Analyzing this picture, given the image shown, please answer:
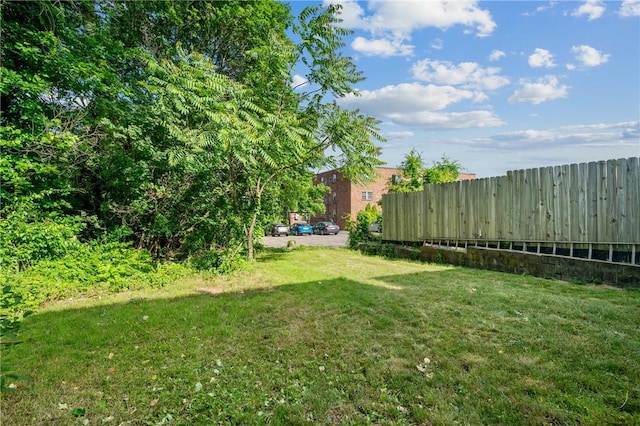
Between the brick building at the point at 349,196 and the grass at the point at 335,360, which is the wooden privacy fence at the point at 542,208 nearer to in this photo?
the grass at the point at 335,360

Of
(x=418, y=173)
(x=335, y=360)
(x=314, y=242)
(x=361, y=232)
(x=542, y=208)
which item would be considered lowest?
(x=314, y=242)

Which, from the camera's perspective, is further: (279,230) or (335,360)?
(279,230)

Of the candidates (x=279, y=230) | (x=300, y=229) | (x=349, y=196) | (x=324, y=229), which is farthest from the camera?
(x=349, y=196)

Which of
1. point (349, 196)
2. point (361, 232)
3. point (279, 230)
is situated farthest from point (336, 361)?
point (349, 196)

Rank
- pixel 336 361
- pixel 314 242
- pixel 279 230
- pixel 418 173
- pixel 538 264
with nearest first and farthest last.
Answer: pixel 336 361 → pixel 538 264 → pixel 418 173 → pixel 314 242 → pixel 279 230

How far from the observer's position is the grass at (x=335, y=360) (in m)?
2.41

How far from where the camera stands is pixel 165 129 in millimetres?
7191

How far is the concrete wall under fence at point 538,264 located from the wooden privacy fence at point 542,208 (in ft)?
1.28

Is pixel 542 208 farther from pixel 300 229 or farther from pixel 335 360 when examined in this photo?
pixel 300 229

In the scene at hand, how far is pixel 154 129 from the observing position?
24.2ft

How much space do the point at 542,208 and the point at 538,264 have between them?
127 cm

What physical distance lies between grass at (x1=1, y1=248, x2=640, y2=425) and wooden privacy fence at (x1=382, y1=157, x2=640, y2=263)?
1.65 metres

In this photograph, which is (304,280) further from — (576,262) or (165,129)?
(576,262)

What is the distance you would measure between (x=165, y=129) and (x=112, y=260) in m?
2.94
